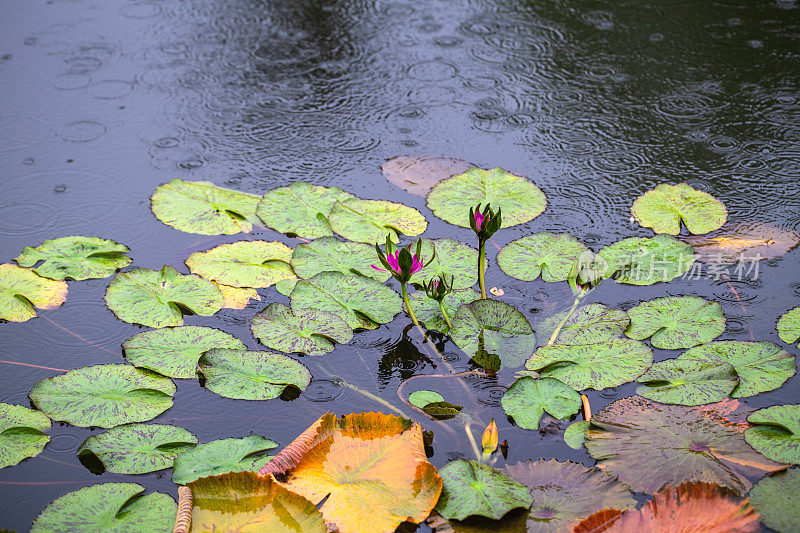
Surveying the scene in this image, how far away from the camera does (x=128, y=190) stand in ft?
7.49

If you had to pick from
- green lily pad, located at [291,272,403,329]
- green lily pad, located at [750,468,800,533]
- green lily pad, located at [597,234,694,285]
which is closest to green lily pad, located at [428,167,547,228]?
green lily pad, located at [597,234,694,285]

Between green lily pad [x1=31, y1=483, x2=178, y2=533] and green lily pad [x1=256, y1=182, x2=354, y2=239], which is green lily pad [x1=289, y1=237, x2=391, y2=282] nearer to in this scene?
green lily pad [x1=256, y1=182, x2=354, y2=239]

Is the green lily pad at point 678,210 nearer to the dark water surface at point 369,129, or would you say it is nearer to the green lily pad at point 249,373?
the dark water surface at point 369,129

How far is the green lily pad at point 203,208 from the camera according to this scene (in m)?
2.10

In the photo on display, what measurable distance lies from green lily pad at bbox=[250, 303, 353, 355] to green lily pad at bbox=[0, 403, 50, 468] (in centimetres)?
50

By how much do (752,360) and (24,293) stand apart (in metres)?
1.81

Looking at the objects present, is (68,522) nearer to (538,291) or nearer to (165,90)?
(538,291)

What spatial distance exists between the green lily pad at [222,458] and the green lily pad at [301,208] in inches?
29.7

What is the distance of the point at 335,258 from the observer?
6.45ft

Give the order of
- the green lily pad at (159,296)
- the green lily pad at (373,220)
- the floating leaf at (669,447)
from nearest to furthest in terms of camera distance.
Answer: the floating leaf at (669,447) → the green lily pad at (159,296) → the green lily pad at (373,220)

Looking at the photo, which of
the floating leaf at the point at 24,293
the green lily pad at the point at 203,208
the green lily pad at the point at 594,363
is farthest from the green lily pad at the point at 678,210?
the floating leaf at the point at 24,293

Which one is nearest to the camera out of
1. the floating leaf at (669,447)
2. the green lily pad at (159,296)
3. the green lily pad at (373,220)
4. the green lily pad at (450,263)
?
the floating leaf at (669,447)

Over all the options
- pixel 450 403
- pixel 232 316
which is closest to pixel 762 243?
pixel 450 403

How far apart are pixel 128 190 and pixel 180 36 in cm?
120
